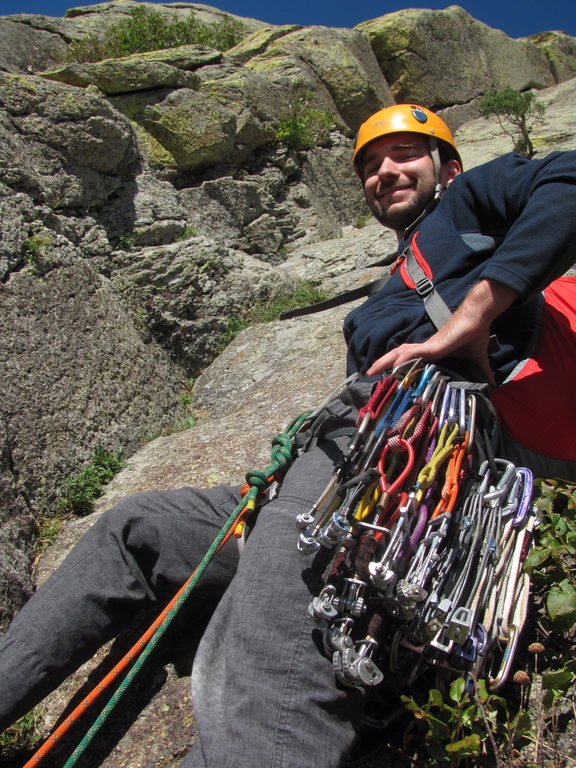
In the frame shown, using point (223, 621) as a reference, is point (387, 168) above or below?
above

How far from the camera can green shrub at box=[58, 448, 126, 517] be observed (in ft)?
12.1

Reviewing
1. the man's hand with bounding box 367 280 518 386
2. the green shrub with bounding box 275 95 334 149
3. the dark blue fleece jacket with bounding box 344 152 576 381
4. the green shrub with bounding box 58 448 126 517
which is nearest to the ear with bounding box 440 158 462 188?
the dark blue fleece jacket with bounding box 344 152 576 381

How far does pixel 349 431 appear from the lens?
2008mm

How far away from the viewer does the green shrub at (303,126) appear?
360 inches

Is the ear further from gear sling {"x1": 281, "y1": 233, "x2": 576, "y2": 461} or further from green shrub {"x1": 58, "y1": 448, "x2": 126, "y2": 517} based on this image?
green shrub {"x1": 58, "y1": 448, "x2": 126, "y2": 517}

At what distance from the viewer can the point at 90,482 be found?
3.85 metres

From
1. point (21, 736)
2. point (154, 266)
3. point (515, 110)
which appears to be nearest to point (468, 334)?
point (21, 736)

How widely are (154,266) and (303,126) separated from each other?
4.96 metres

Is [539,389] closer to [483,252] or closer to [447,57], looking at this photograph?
[483,252]

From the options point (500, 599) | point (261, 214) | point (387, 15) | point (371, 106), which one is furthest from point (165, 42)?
point (500, 599)

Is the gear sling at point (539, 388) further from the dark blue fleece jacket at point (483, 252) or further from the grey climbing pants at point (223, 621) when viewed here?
the grey climbing pants at point (223, 621)

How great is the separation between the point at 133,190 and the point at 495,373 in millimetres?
5384

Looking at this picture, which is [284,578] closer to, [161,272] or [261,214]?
[161,272]

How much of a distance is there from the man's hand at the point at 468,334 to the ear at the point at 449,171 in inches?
40.7
